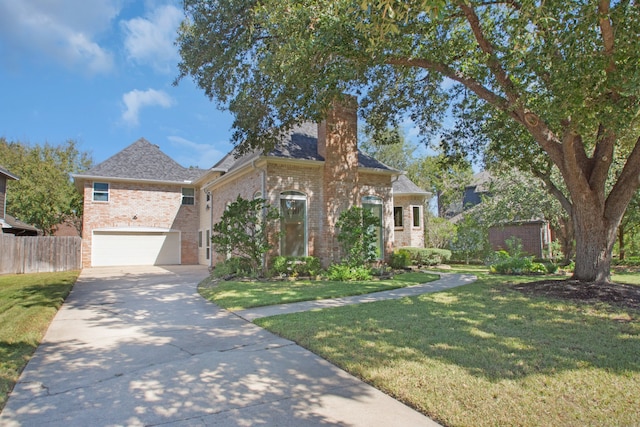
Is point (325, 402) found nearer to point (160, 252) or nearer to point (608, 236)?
point (608, 236)

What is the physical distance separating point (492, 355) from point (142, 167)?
21.8 metres

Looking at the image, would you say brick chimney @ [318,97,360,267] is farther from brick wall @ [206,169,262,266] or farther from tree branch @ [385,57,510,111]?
tree branch @ [385,57,510,111]

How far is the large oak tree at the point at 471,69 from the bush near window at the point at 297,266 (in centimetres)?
393

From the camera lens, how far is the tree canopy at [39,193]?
2477cm

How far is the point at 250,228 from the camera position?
12.3 m

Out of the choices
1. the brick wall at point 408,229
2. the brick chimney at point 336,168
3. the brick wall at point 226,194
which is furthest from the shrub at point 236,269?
the brick wall at point 408,229

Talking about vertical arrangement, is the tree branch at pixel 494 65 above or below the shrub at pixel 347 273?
above

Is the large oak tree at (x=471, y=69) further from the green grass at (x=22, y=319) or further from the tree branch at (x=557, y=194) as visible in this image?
the green grass at (x=22, y=319)

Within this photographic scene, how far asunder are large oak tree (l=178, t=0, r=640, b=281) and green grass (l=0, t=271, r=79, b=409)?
19.7ft

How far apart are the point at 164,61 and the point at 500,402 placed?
1498 centimetres

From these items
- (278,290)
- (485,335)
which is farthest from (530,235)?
(485,335)

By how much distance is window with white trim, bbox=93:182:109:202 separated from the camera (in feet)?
67.1

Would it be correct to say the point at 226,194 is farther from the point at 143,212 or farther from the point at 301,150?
the point at 143,212

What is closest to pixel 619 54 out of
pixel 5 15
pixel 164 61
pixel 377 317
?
pixel 377 317
